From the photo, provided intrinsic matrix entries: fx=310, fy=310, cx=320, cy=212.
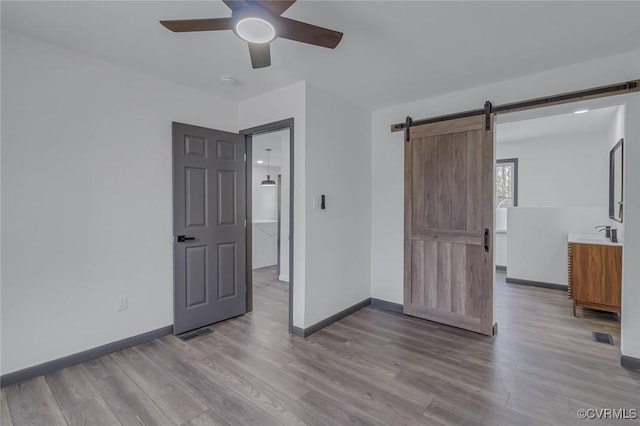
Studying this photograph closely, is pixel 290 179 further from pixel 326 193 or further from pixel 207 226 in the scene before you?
pixel 207 226

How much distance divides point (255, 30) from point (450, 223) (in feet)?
8.75

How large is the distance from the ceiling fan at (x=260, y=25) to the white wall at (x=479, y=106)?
2.01 metres

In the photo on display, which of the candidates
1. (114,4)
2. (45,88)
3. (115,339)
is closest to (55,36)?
(45,88)

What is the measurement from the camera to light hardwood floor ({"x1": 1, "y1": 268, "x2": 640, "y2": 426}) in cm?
196

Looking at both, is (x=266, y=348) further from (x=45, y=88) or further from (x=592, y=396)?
(x=45, y=88)

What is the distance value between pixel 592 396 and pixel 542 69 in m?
2.63

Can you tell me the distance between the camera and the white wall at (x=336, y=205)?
318 centimetres

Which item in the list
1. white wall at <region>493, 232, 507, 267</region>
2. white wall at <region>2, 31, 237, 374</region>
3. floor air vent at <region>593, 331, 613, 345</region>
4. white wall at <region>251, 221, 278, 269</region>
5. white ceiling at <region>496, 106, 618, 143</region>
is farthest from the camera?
white wall at <region>251, 221, 278, 269</region>

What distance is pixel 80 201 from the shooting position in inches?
100.0

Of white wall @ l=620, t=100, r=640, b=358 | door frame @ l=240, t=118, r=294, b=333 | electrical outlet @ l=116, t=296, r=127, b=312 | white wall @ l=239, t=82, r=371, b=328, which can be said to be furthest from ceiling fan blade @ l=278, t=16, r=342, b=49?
electrical outlet @ l=116, t=296, r=127, b=312

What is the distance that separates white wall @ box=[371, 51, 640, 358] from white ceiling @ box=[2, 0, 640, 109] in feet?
0.44

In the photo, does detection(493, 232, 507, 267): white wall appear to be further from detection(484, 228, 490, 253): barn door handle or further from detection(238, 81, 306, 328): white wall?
detection(238, 81, 306, 328): white wall

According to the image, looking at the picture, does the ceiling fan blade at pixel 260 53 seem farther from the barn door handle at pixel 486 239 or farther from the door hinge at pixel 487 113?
the barn door handle at pixel 486 239

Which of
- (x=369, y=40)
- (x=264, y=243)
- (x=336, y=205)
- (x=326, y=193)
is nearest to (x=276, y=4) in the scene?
(x=369, y=40)
